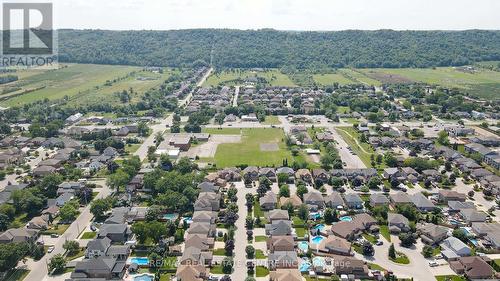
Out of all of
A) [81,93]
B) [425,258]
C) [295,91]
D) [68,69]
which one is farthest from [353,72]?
[425,258]

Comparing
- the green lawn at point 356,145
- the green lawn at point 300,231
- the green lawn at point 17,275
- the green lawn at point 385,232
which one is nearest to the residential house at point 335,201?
the green lawn at point 385,232

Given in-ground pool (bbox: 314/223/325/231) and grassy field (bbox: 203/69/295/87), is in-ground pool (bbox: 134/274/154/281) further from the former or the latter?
grassy field (bbox: 203/69/295/87)

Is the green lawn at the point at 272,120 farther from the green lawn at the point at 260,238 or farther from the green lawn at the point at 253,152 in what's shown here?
the green lawn at the point at 260,238

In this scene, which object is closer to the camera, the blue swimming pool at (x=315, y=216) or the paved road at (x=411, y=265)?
the paved road at (x=411, y=265)

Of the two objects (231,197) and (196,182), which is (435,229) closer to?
(231,197)

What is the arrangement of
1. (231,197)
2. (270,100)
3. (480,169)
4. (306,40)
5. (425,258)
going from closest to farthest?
(425,258) → (231,197) → (480,169) → (270,100) → (306,40)

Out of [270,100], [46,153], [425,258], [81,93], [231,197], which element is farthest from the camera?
[81,93]
